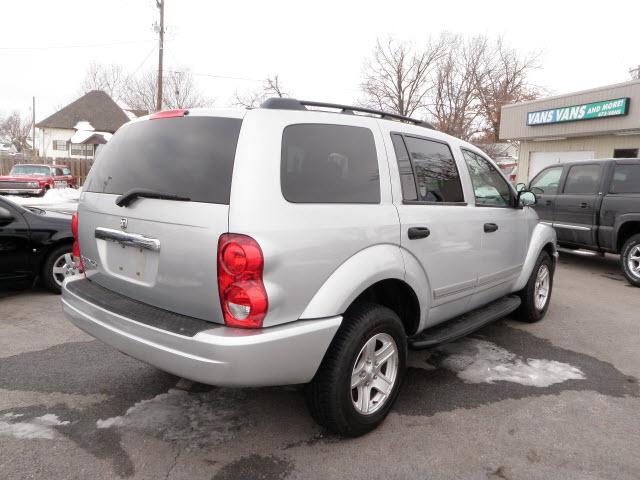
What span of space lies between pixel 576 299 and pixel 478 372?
10.7 feet

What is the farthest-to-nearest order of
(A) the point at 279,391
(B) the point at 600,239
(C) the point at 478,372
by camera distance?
(B) the point at 600,239, (C) the point at 478,372, (A) the point at 279,391

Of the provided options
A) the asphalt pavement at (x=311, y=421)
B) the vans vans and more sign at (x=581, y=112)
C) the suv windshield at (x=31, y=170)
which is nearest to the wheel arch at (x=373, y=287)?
the asphalt pavement at (x=311, y=421)

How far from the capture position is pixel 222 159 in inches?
92.1

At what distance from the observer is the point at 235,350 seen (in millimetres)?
2123

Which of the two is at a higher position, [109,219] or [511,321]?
[109,219]

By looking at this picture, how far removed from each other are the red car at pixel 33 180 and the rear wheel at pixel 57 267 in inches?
463

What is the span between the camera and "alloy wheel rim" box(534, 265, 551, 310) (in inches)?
197

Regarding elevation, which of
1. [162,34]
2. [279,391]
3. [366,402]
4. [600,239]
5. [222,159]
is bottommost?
[279,391]

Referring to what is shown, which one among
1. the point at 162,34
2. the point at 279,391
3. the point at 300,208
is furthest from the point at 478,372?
the point at 162,34

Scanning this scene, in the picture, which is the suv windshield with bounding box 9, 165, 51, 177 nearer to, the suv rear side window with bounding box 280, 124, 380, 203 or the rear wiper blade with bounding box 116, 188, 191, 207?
the rear wiper blade with bounding box 116, 188, 191, 207

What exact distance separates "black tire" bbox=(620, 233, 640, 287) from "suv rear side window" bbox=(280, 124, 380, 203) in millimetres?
6054

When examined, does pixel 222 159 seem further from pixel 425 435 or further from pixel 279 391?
pixel 425 435

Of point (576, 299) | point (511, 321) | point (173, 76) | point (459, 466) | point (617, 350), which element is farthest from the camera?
point (173, 76)

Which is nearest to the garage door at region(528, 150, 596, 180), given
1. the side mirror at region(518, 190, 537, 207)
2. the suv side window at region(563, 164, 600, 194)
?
the suv side window at region(563, 164, 600, 194)
